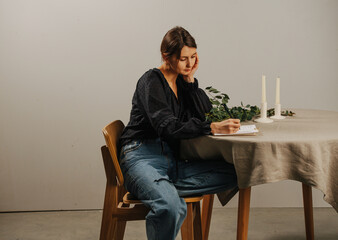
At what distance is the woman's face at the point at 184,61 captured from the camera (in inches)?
89.5

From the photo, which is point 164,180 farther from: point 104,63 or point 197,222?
point 104,63

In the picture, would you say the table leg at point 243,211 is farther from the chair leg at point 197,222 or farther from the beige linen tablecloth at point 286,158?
the chair leg at point 197,222

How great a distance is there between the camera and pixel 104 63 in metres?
3.49

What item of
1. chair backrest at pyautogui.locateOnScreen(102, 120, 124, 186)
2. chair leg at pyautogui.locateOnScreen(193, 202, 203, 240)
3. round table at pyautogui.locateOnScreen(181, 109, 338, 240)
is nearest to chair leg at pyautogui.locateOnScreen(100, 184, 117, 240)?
chair backrest at pyautogui.locateOnScreen(102, 120, 124, 186)

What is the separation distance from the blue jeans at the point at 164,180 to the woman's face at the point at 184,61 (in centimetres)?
39

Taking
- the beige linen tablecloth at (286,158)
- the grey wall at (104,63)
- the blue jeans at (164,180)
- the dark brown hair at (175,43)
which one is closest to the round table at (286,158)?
the beige linen tablecloth at (286,158)

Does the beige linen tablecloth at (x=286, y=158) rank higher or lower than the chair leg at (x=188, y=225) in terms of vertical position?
higher

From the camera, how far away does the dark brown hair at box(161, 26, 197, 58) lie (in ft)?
7.38

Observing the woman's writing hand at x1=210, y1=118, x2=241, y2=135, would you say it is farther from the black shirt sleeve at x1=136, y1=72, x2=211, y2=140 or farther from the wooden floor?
the wooden floor

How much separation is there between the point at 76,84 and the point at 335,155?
2204 millimetres

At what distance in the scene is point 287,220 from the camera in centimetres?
333

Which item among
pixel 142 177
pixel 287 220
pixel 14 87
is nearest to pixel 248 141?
pixel 142 177

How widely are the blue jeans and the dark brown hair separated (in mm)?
460

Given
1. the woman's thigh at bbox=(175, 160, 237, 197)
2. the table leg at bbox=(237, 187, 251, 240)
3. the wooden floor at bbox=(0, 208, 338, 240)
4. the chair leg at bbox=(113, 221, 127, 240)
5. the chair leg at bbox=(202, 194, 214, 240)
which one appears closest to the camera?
the table leg at bbox=(237, 187, 251, 240)
